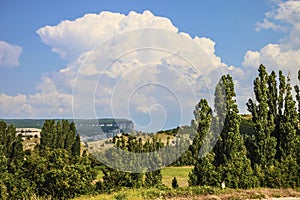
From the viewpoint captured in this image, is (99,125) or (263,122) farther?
(263,122)

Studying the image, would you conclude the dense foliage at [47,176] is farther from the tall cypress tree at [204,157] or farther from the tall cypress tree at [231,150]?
the tall cypress tree at [231,150]

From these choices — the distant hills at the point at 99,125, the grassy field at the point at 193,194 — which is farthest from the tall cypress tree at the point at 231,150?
the distant hills at the point at 99,125

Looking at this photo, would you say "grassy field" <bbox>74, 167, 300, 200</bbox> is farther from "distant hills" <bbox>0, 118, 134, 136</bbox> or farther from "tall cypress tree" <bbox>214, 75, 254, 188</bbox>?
"distant hills" <bbox>0, 118, 134, 136</bbox>

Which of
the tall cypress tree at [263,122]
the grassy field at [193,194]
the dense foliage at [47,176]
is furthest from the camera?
the tall cypress tree at [263,122]

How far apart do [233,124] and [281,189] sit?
3905 millimetres

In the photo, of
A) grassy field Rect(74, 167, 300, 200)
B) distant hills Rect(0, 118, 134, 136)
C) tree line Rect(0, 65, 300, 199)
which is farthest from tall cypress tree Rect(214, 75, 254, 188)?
distant hills Rect(0, 118, 134, 136)

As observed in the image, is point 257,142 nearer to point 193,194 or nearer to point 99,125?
point 193,194

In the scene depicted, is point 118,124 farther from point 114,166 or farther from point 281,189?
point 281,189

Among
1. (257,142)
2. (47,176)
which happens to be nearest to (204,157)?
(257,142)

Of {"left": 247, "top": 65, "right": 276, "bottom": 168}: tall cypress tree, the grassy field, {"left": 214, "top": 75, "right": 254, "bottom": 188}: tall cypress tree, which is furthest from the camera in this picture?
{"left": 247, "top": 65, "right": 276, "bottom": 168}: tall cypress tree

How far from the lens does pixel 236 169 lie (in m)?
17.5

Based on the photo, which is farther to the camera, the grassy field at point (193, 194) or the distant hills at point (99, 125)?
the grassy field at point (193, 194)

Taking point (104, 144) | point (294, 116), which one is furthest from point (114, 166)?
point (294, 116)

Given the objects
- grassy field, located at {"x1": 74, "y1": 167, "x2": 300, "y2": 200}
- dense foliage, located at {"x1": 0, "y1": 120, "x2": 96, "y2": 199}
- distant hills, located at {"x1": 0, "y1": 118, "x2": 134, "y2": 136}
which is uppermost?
distant hills, located at {"x1": 0, "y1": 118, "x2": 134, "y2": 136}
